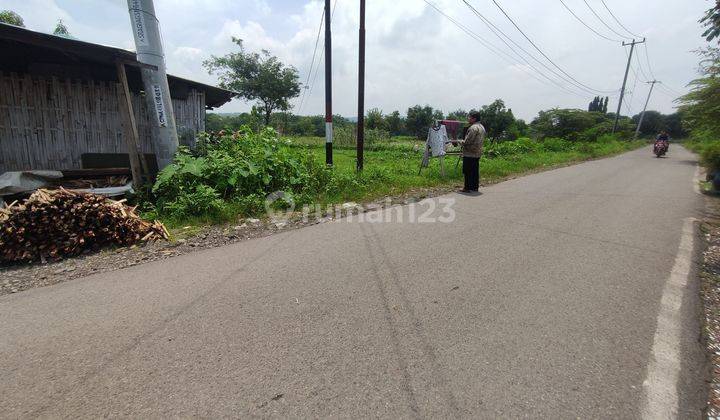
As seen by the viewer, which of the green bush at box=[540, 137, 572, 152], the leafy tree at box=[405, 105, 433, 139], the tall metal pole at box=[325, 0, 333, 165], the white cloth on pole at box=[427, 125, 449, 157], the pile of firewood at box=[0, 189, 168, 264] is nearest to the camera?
the pile of firewood at box=[0, 189, 168, 264]

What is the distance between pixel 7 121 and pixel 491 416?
863cm

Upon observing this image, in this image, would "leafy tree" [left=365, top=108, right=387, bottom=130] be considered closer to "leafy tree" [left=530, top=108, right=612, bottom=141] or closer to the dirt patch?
"leafy tree" [left=530, top=108, right=612, bottom=141]

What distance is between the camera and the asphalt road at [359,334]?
199 cm

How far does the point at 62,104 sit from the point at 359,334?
296 inches

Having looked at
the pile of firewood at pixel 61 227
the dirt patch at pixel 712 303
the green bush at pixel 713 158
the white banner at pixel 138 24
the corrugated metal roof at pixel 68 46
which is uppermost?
the white banner at pixel 138 24

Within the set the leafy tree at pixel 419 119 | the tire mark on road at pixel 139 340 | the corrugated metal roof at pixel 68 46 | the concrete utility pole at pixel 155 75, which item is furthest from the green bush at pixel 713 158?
the leafy tree at pixel 419 119

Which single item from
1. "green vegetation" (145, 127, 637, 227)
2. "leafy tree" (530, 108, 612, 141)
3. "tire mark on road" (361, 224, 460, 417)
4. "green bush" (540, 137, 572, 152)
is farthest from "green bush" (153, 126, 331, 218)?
"leafy tree" (530, 108, 612, 141)

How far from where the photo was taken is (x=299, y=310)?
117 inches

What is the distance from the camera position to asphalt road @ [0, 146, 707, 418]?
1988mm

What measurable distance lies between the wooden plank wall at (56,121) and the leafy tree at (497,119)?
A: 36.4 metres

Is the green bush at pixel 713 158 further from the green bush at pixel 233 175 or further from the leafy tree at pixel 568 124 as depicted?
the leafy tree at pixel 568 124

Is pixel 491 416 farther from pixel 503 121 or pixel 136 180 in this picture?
pixel 503 121

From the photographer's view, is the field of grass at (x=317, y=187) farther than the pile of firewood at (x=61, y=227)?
Yes

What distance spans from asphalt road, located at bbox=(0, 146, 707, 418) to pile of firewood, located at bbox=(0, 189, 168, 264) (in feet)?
3.23
